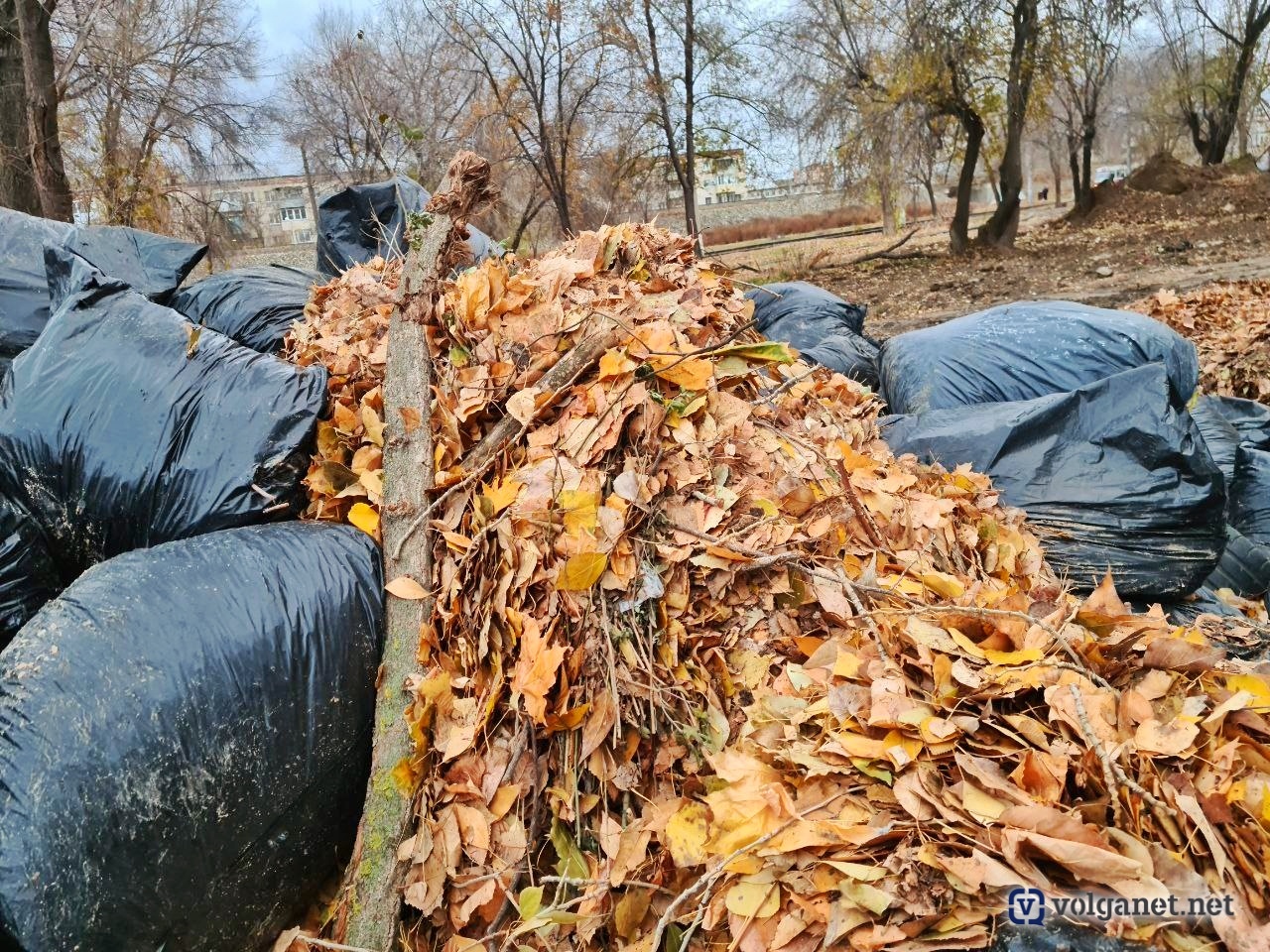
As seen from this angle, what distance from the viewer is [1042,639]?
1212 mm

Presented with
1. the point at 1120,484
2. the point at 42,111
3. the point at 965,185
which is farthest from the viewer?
the point at 965,185

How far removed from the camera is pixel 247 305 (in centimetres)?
232

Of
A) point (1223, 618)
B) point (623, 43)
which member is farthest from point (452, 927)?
point (623, 43)

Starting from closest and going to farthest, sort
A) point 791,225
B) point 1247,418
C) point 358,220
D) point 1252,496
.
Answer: point 1252,496 → point 1247,418 → point 358,220 → point 791,225

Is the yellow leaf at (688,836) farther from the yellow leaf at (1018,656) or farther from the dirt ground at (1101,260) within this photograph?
the dirt ground at (1101,260)

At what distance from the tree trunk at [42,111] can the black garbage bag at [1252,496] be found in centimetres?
696

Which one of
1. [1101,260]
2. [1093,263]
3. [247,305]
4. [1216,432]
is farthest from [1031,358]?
[1101,260]

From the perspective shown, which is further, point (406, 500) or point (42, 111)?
point (42, 111)

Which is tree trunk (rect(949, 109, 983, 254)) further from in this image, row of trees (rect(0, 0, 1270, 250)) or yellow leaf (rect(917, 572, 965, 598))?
yellow leaf (rect(917, 572, 965, 598))

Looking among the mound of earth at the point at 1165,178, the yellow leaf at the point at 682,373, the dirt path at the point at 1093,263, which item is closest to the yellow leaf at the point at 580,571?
the yellow leaf at the point at 682,373

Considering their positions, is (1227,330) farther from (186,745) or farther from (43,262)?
(43,262)

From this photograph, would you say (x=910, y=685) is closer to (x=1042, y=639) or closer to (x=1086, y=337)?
(x=1042, y=639)

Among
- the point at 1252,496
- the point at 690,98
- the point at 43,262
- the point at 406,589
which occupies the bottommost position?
the point at 1252,496

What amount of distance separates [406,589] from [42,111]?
6.32 meters
